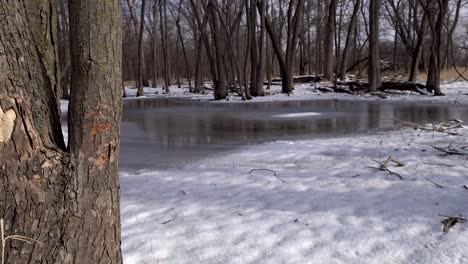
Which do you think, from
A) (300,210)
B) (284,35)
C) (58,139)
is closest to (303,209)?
(300,210)

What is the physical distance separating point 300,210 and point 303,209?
0.03m

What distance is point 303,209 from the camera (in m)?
3.70

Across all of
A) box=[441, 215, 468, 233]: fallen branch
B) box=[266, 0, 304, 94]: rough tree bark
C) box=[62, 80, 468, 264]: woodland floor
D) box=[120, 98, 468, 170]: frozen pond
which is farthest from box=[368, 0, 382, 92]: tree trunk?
box=[441, 215, 468, 233]: fallen branch

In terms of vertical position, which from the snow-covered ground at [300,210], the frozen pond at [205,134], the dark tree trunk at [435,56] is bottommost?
the snow-covered ground at [300,210]

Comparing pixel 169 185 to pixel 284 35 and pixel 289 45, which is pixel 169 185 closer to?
pixel 289 45

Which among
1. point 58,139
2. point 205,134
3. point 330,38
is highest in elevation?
point 330,38

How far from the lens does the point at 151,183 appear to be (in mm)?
5113

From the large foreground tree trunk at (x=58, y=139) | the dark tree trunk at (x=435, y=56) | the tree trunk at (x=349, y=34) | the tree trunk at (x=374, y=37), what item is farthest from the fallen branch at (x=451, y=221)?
the tree trunk at (x=349, y=34)

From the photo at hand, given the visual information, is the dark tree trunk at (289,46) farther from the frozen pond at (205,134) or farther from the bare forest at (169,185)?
the bare forest at (169,185)

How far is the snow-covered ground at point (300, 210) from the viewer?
2859 millimetres

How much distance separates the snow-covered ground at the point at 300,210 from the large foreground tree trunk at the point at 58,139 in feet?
3.28

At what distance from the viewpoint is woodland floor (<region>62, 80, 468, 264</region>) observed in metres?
2.86

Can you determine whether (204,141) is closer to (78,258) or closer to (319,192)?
(319,192)

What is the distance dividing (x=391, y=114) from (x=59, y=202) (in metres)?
13.1
